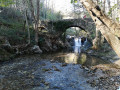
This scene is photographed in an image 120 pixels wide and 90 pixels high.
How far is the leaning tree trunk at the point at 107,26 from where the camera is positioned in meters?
1.76

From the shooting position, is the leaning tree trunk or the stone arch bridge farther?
the stone arch bridge

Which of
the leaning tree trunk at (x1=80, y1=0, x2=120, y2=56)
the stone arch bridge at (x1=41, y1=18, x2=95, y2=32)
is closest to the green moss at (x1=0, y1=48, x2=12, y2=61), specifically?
the leaning tree trunk at (x1=80, y1=0, x2=120, y2=56)

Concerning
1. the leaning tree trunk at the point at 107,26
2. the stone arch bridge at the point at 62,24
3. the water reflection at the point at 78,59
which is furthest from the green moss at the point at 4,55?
the stone arch bridge at the point at 62,24

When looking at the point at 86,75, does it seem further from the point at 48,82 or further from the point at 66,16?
the point at 66,16

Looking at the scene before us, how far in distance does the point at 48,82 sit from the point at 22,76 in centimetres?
192

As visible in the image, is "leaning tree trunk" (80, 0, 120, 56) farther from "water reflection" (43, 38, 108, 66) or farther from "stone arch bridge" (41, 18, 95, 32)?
"stone arch bridge" (41, 18, 95, 32)

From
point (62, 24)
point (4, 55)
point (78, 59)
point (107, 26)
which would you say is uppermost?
point (62, 24)

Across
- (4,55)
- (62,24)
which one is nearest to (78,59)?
(4,55)

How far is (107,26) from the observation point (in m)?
1.86

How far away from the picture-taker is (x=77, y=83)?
22.8ft

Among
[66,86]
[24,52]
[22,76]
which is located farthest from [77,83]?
[24,52]

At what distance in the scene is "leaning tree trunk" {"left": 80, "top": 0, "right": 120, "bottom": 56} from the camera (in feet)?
5.79

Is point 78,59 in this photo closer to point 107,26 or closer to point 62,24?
point 62,24

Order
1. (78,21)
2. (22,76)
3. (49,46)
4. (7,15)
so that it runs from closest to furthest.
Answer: (22,76) < (49,46) < (78,21) < (7,15)
